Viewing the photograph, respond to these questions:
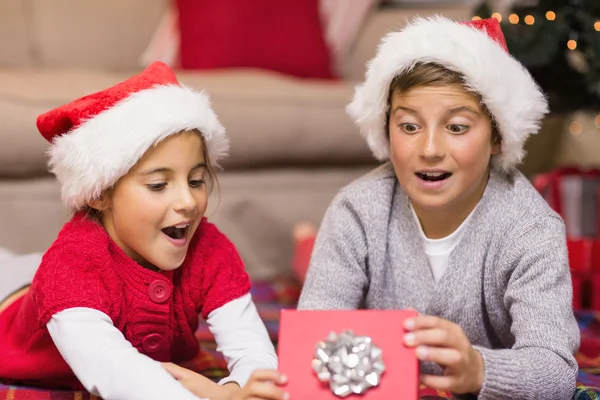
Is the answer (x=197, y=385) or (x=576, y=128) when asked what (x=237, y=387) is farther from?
(x=576, y=128)

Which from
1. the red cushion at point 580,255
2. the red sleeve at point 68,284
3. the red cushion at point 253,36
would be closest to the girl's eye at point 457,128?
the red sleeve at point 68,284

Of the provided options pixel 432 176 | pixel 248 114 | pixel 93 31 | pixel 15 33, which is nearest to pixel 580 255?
pixel 432 176

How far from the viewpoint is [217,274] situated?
3.94 feet

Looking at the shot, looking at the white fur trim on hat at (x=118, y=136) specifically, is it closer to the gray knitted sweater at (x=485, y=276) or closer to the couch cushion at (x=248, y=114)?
the gray knitted sweater at (x=485, y=276)

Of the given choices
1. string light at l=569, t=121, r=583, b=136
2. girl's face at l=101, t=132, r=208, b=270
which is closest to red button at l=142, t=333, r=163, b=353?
girl's face at l=101, t=132, r=208, b=270

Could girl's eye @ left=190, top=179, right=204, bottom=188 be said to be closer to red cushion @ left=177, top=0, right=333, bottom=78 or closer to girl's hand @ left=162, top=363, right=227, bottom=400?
girl's hand @ left=162, top=363, right=227, bottom=400

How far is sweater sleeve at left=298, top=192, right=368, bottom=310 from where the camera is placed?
4.10 ft

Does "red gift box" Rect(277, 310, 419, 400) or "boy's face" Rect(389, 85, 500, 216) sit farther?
"boy's face" Rect(389, 85, 500, 216)

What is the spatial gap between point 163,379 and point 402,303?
0.46 m

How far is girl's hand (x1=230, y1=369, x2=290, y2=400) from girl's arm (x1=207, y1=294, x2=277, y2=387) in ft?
0.53

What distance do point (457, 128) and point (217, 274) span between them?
42 cm

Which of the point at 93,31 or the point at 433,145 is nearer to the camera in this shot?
the point at 433,145

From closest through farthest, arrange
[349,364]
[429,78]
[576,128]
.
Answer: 1. [349,364]
2. [429,78]
3. [576,128]

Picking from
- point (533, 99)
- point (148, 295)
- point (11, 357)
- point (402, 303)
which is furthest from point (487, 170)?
point (11, 357)
